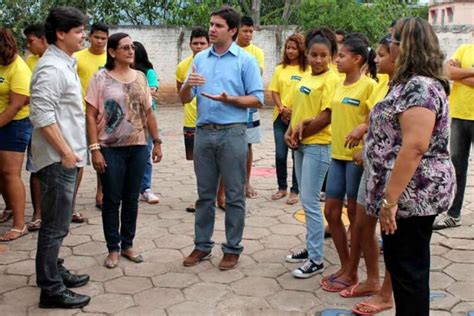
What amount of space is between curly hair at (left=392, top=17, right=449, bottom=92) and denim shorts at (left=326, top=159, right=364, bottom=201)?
1.08 metres

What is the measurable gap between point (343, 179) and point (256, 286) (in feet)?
3.15

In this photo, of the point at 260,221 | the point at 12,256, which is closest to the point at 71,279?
the point at 12,256

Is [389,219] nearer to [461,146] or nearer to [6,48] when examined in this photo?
[461,146]

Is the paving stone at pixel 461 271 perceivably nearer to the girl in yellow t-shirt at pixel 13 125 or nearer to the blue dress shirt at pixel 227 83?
the blue dress shirt at pixel 227 83

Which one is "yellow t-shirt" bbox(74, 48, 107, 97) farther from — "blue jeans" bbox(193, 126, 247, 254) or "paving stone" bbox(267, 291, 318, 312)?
"paving stone" bbox(267, 291, 318, 312)

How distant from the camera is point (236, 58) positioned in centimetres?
444

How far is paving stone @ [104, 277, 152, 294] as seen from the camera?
4.13m

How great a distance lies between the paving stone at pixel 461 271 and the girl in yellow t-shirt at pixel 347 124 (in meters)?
→ 0.83

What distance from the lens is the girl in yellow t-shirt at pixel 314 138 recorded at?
430 cm

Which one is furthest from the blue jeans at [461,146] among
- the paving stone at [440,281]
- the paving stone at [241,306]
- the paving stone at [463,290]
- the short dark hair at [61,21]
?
the short dark hair at [61,21]

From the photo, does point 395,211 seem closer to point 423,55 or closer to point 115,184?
point 423,55

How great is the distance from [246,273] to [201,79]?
1.45 meters

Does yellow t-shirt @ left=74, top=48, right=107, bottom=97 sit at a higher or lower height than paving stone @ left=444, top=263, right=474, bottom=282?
higher

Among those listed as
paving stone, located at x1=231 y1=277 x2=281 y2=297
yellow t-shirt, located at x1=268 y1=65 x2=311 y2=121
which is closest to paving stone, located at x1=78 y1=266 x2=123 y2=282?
paving stone, located at x1=231 y1=277 x2=281 y2=297
